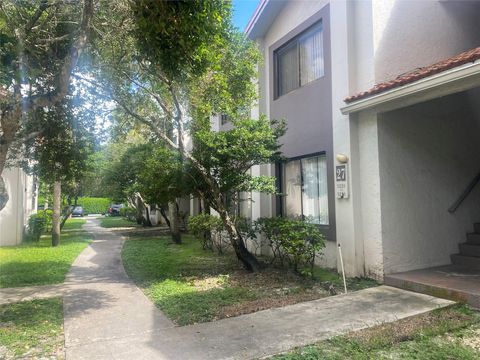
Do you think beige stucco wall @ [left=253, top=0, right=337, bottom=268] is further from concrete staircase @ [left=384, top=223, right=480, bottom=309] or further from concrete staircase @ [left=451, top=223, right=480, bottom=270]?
concrete staircase @ [left=451, top=223, right=480, bottom=270]

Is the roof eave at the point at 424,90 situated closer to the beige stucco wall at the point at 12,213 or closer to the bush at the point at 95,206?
the beige stucco wall at the point at 12,213

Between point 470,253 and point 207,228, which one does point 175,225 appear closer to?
point 207,228

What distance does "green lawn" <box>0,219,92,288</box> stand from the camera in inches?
351

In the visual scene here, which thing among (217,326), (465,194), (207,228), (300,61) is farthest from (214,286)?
(300,61)

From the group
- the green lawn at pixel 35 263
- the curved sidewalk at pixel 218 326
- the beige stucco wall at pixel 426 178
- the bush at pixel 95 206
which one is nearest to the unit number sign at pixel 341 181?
the beige stucco wall at pixel 426 178

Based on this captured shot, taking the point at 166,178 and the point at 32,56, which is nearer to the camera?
the point at 32,56

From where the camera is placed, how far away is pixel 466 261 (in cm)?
788

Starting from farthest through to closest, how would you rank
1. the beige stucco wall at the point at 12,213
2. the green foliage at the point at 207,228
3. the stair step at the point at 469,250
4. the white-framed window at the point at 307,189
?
the beige stucco wall at the point at 12,213, the green foliage at the point at 207,228, the white-framed window at the point at 307,189, the stair step at the point at 469,250

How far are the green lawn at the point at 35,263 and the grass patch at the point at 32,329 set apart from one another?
211cm

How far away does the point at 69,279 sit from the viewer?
9.18m

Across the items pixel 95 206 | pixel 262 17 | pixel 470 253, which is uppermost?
pixel 262 17

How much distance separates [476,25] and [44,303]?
427 inches

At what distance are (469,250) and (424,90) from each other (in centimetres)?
372

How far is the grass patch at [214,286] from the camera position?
6277mm
